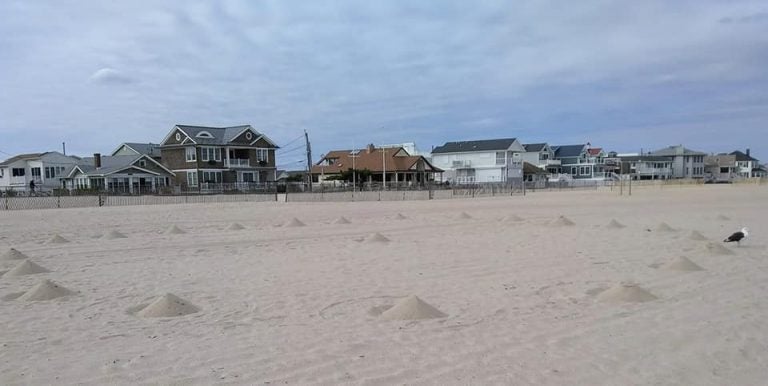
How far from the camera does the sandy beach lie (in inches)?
179

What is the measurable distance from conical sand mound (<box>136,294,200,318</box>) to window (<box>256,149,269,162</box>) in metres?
52.2

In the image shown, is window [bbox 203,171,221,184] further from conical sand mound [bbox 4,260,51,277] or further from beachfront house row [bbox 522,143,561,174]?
beachfront house row [bbox 522,143,561,174]

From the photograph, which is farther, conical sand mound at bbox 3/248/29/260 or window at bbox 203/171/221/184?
window at bbox 203/171/221/184

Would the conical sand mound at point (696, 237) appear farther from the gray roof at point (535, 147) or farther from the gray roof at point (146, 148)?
the gray roof at point (535, 147)

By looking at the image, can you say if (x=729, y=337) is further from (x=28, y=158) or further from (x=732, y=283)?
(x=28, y=158)

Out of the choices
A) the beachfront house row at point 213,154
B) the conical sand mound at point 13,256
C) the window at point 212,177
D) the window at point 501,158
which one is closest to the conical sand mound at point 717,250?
the conical sand mound at point 13,256

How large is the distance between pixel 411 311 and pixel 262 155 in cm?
5398

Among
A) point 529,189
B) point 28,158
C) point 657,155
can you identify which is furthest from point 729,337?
point 657,155

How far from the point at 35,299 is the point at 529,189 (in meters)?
57.6

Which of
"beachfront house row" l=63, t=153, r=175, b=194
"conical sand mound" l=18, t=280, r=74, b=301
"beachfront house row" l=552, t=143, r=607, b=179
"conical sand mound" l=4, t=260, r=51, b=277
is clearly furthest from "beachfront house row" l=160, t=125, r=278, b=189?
"beachfront house row" l=552, t=143, r=607, b=179

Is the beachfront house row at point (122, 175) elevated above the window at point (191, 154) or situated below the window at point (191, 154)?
below

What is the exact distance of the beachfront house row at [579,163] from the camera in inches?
3403

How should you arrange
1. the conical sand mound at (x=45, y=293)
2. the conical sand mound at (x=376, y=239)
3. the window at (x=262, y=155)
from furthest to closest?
the window at (x=262, y=155) < the conical sand mound at (x=376, y=239) < the conical sand mound at (x=45, y=293)

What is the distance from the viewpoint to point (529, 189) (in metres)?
60.6
